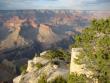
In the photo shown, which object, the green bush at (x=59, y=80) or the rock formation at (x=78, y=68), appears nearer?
the rock formation at (x=78, y=68)

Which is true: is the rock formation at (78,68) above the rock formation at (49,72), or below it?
above

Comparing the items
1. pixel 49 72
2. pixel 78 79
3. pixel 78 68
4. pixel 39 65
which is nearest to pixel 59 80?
pixel 49 72

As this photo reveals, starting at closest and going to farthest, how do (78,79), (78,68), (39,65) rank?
(78,79) < (78,68) < (39,65)

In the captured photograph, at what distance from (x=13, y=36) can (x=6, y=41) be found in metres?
6.92

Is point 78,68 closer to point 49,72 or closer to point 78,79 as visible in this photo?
point 78,79

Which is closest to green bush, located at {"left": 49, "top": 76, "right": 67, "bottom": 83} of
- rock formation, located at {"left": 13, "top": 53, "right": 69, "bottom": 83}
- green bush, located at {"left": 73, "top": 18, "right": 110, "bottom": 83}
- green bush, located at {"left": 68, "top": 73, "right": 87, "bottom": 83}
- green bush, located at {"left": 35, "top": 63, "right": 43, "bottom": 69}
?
rock formation, located at {"left": 13, "top": 53, "right": 69, "bottom": 83}

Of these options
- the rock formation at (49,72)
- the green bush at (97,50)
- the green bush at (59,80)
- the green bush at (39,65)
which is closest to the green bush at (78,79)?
the green bush at (97,50)

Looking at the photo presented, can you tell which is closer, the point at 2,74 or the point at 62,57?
the point at 62,57

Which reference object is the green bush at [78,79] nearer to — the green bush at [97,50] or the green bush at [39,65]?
the green bush at [97,50]

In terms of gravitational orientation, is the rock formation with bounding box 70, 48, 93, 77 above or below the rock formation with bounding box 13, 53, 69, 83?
above

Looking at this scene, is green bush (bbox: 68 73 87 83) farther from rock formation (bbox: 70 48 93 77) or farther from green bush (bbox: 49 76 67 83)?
green bush (bbox: 49 76 67 83)

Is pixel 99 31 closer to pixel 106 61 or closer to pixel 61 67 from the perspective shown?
pixel 106 61

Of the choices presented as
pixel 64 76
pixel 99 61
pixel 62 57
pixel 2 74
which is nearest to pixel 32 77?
pixel 64 76

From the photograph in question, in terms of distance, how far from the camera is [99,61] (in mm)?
26500
